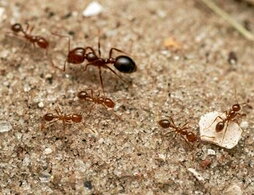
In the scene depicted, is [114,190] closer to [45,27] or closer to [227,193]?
[227,193]

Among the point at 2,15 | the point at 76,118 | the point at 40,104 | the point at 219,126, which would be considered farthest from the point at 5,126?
the point at 219,126

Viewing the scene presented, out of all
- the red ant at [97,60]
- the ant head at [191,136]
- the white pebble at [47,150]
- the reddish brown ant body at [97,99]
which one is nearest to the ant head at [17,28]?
the red ant at [97,60]

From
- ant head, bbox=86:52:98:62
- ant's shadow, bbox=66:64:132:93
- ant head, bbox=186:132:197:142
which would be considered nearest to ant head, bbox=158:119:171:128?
ant head, bbox=186:132:197:142

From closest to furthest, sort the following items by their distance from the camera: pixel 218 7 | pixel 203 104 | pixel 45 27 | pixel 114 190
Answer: pixel 114 190 < pixel 203 104 < pixel 45 27 < pixel 218 7

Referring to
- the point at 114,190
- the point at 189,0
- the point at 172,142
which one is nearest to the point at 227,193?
the point at 172,142

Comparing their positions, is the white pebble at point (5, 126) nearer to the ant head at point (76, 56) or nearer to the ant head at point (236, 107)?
the ant head at point (76, 56)

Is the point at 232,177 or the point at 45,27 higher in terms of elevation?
the point at 45,27

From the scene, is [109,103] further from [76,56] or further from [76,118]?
[76,56]

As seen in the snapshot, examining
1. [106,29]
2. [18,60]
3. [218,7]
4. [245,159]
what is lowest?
[245,159]
